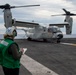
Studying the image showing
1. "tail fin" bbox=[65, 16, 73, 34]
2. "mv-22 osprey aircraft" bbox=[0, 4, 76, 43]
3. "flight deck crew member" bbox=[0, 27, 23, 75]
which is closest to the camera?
"flight deck crew member" bbox=[0, 27, 23, 75]

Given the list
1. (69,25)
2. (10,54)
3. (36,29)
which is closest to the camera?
(10,54)

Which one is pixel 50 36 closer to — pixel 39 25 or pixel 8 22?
pixel 39 25

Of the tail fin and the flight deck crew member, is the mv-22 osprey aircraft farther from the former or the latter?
the flight deck crew member

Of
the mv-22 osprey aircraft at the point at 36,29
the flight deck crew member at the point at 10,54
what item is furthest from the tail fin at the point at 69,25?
the flight deck crew member at the point at 10,54

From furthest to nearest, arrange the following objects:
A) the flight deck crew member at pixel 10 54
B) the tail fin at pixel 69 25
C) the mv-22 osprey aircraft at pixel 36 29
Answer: the tail fin at pixel 69 25
the mv-22 osprey aircraft at pixel 36 29
the flight deck crew member at pixel 10 54

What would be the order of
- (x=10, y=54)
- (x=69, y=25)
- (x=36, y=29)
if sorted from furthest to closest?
(x=69, y=25)
(x=36, y=29)
(x=10, y=54)

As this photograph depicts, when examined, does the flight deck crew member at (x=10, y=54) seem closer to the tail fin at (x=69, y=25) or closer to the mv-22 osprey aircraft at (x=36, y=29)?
the mv-22 osprey aircraft at (x=36, y=29)

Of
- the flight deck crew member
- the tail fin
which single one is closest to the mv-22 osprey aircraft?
the tail fin

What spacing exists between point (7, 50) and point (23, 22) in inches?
1330

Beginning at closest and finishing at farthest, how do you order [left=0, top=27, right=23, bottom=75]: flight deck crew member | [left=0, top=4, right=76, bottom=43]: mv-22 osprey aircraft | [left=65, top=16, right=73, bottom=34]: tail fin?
[left=0, top=27, right=23, bottom=75]: flight deck crew member < [left=0, top=4, right=76, bottom=43]: mv-22 osprey aircraft < [left=65, top=16, right=73, bottom=34]: tail fin

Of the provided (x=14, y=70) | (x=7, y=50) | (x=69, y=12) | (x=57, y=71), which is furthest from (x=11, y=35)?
(x=69, y=12)

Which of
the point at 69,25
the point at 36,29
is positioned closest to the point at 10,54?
the point at 36,29

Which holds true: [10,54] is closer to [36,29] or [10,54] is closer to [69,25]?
[36,29]

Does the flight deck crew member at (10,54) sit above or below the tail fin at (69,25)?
above
